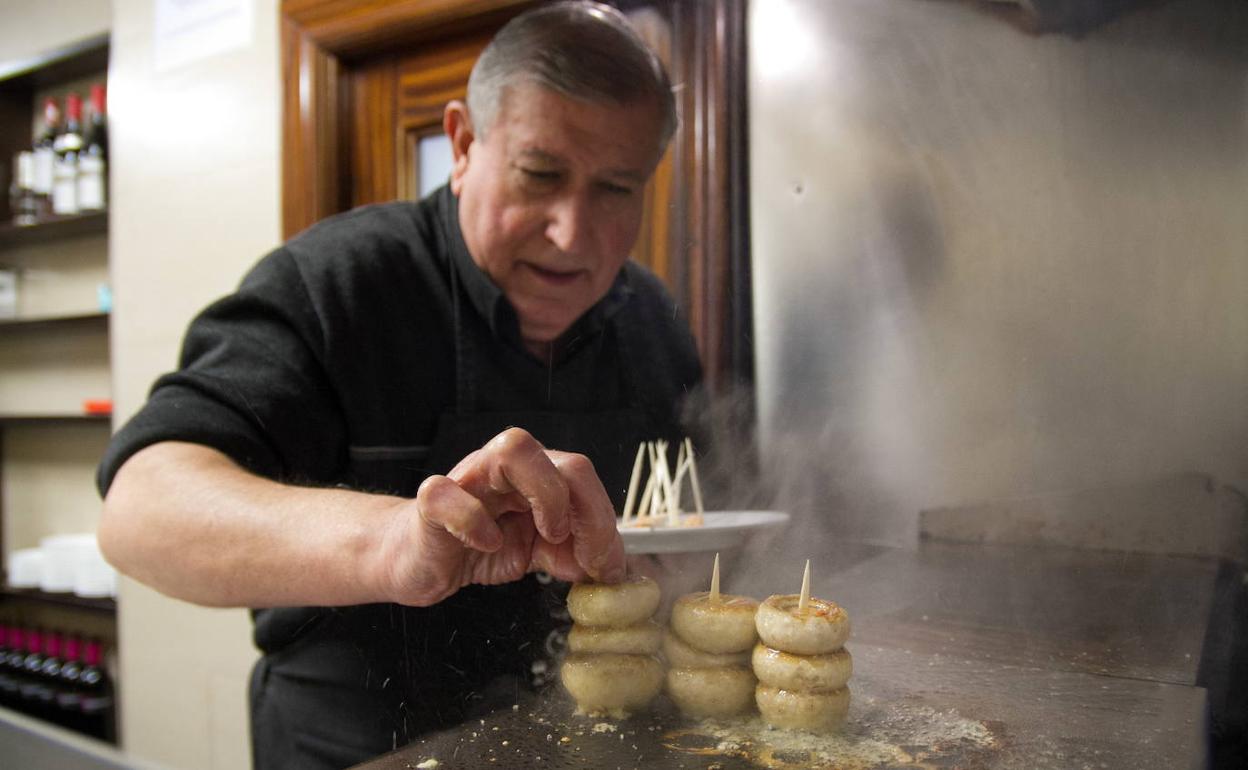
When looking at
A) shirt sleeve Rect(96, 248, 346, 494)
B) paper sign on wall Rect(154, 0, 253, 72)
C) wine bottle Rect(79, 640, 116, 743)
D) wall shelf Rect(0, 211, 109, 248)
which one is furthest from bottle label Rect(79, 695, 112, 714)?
paper sign on wall Rect(154, 0, 253, 72)

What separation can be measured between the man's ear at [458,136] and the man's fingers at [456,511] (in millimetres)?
269

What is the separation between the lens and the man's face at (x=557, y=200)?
1.71 feet

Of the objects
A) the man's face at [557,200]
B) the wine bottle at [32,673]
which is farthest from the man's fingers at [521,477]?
the wine bottle at [32,673]

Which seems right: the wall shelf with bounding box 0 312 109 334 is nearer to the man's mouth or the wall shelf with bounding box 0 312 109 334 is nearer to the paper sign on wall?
the paper sign on wall

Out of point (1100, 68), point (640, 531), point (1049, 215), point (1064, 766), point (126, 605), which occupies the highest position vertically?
point (1100, 68)

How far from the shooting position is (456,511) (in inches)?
17.9

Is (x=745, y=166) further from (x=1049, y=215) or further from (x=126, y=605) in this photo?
(x=126, y=605)

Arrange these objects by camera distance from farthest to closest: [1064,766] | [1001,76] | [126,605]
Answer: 1. [126,605]
2. [1001,76]
3. [1064,766]

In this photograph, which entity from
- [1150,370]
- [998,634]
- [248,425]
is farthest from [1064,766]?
[248,425]

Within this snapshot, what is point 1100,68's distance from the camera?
536mm

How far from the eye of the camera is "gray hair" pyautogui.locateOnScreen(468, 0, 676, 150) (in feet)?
1.73

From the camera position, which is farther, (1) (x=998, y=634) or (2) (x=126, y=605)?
(2) (x=126, y=605)

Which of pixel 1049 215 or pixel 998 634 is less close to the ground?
pixel 1049 215

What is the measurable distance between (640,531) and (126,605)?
1.51m
